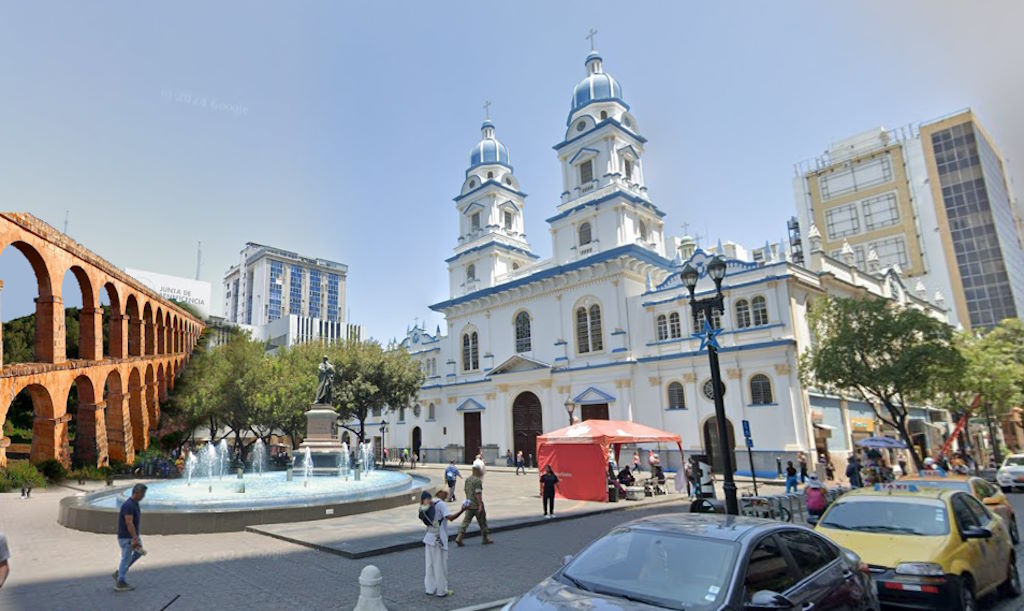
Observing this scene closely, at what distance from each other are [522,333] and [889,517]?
3387cm

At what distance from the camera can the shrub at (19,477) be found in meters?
19.6

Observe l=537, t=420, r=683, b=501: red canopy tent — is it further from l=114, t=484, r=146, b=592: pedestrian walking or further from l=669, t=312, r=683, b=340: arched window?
l=114, t=484, r=146, b=592: pedestrian walking

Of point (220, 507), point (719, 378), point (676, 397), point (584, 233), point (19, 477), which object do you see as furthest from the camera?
point (584, 233)

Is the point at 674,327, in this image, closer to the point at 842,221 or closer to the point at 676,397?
→ the point at 676,397

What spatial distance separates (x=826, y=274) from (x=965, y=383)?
8311 millimetres

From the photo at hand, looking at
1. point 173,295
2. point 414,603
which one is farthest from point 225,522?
point 173,295

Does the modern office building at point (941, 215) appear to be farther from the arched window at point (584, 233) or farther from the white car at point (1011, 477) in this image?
the white car at point (1011, 477)

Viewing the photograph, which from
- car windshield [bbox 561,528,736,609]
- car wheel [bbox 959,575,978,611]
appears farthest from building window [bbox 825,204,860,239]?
car windshield [bbox 561,528,736,609]

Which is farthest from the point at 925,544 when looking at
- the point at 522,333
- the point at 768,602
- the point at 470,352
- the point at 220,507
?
the point at 470,352

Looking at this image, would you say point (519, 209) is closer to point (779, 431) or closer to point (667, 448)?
point (667, 448)

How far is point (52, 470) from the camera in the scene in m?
21.3

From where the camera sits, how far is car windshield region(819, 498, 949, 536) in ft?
23.8

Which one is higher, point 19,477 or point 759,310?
point 759,310

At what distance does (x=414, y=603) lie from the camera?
7816 mm
